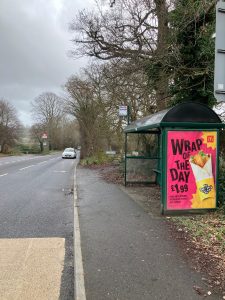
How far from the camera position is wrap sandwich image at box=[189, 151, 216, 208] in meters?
7.77

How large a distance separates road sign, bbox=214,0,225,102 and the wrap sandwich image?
3438 mm

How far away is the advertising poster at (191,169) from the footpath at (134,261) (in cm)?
70

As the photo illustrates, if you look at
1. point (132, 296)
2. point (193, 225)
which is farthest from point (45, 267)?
point (193, 225)

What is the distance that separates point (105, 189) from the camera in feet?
42.0

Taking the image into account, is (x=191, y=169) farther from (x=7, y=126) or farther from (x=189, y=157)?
(x=7, y=126)

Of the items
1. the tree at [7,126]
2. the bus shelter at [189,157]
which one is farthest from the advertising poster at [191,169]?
the tree at [7,126]

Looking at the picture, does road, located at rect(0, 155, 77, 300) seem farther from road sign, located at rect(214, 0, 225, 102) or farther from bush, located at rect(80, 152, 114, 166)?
bush, located at rect(80, 152, 114, 166)

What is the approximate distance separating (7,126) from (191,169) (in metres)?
62.7

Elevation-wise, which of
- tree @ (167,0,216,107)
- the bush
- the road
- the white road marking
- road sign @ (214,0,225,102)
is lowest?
the road

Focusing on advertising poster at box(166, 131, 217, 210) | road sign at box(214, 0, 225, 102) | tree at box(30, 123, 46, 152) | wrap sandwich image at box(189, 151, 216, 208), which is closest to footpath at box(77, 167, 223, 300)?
advertising poster at box(166, 131, 217, 210)

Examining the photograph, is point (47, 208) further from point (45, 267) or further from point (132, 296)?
point (132, 296)

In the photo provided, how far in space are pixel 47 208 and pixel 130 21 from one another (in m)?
8.48

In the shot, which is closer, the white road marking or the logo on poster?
the white road marking

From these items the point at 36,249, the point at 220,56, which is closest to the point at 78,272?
the point at 36,249
